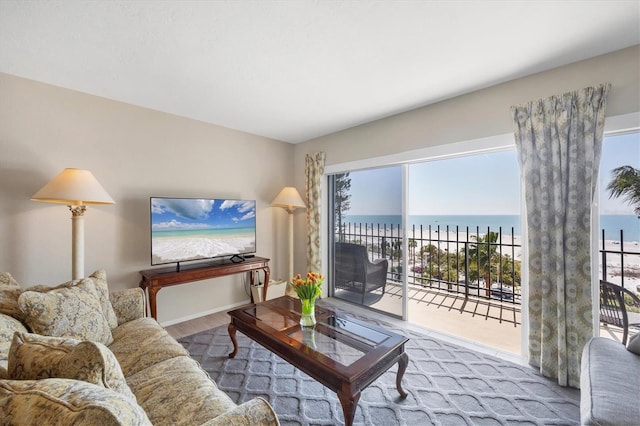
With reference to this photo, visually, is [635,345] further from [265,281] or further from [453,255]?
[265,281]

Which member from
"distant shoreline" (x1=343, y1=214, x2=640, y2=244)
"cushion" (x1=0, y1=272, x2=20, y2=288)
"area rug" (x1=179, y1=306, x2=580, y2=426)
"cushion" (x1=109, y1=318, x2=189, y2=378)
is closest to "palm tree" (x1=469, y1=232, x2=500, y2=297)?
"distant shoreline" (x1=343, y1=214, x2=640, y2=244)

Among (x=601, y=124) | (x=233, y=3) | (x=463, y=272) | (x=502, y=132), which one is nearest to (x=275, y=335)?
(x=233, y=3)

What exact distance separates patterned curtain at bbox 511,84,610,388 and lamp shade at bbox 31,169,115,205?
3.51 metres

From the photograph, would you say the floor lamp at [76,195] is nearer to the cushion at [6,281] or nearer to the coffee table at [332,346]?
the cushion at [6,281]

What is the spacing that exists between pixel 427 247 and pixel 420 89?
230cm

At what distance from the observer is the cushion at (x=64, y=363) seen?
829mm

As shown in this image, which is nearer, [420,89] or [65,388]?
[65,388]

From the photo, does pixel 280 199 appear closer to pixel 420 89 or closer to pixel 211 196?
pixel 211 196

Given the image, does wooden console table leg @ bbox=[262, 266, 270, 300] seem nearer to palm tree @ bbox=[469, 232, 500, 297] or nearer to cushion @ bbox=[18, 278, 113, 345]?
cushion @ bbox=[18, 278, 113, 345]

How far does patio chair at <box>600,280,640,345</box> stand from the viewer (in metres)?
2.01

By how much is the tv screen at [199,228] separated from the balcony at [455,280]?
138cm

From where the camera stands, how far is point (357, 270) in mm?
3684

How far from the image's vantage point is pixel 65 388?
696mm

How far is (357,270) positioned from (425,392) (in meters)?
1.87
